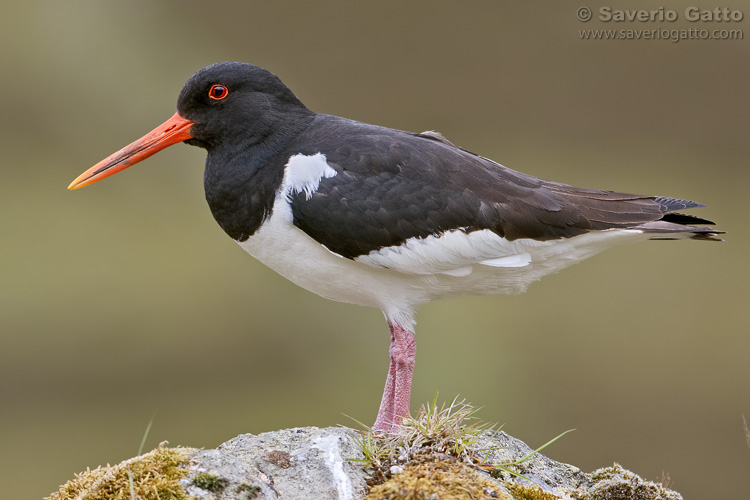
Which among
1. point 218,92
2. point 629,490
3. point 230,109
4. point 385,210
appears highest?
point 218,92

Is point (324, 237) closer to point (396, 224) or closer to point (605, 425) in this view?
point (396, 224)

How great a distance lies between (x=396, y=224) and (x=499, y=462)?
130cm

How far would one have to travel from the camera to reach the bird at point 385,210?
4355 mm

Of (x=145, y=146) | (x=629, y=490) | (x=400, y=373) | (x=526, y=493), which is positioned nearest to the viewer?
(x=526, y=493)

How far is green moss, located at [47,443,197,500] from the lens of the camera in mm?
3354

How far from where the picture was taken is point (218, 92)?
475 centimetres

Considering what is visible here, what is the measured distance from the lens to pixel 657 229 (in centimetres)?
451

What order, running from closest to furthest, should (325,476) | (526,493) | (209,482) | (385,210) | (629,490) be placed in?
(209,482), (325,476), (526,493), (629,490), (385,210)

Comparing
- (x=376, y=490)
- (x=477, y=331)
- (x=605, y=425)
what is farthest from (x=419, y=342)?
(x=376, y=490)

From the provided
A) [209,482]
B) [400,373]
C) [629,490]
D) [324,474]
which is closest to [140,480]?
[209,482]

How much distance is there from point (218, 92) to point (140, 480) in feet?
7.40

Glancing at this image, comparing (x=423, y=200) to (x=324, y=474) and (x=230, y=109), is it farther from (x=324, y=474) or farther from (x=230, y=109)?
(x=324, y=474)

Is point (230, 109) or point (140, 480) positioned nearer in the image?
point (140, 480)

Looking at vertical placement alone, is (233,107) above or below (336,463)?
above
